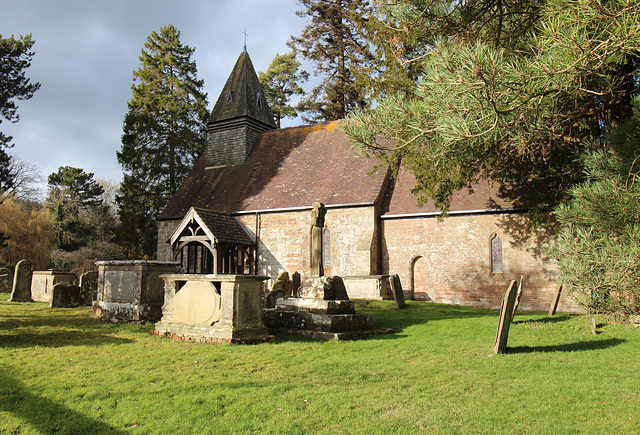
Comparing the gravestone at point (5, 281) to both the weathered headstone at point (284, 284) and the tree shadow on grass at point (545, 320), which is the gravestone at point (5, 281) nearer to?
the weathered headstone at point (284, 284)

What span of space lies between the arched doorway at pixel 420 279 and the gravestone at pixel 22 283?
47.8 feet

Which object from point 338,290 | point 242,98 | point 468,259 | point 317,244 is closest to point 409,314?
point 338,290

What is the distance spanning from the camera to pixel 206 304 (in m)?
8.80

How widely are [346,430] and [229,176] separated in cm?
2274

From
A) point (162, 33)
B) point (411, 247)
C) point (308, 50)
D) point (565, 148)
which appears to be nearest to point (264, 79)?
point (308, 50)

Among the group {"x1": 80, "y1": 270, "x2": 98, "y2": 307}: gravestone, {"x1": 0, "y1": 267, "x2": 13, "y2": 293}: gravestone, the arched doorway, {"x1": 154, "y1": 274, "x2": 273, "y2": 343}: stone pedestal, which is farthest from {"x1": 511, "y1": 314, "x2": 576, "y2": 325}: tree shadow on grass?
{"x1": 0, "y1": 267, "x2": 13, "y2": 293}: gravestone

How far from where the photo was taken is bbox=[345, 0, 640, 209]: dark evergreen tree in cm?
627

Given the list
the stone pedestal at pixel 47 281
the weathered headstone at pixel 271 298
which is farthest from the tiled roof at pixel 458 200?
the stone pedestal at pixel 47 281

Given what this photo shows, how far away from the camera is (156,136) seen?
100ft

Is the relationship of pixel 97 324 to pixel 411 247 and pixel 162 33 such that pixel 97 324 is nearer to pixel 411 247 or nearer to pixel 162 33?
pixel 411 247

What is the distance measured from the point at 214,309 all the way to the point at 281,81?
32.8 meters

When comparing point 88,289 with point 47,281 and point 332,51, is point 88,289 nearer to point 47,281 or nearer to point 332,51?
point 47,281

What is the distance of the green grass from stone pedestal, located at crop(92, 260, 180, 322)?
4.62 ft

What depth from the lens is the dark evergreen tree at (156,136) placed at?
2934cm
